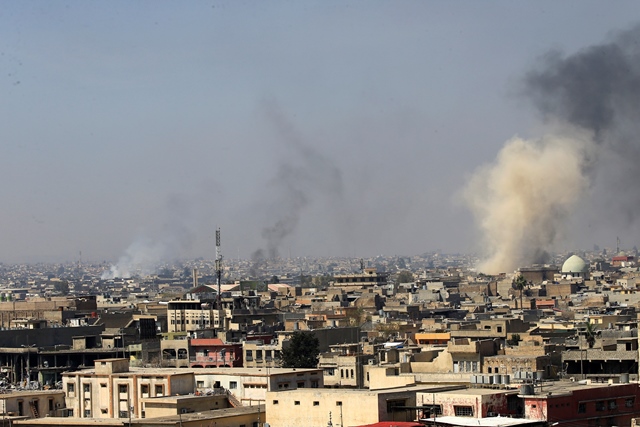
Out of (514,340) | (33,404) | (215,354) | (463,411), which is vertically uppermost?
(514,340)

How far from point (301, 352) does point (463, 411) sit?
24591mm

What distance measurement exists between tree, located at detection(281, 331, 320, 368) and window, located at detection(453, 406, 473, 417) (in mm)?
21807

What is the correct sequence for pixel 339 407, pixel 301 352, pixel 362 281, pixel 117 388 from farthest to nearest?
pixel 362 281 → pixel 301 352 → pixel 117 388 → pixel 339 407

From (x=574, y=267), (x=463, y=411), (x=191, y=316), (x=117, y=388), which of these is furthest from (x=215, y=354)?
(x=574, y=267)

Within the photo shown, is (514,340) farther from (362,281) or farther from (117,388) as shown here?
(362,281)

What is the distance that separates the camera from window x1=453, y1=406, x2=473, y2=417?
100.0 feet

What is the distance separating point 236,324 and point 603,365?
30.5 meters

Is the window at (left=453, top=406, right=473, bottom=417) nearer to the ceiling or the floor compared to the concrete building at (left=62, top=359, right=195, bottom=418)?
nearer to the floor

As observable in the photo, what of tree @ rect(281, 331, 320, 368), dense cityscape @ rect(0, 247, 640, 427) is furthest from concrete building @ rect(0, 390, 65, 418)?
tree @ rect(281, 331, 320, 368)

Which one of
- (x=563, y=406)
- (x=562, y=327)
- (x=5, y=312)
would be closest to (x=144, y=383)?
(x=563, y=406)

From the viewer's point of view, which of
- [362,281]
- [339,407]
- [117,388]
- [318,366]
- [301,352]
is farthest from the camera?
[362,281]

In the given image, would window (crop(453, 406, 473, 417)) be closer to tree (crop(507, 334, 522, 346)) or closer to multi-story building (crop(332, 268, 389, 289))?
tree (crop(507, 334, 522, 346))

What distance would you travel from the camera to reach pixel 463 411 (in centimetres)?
3056

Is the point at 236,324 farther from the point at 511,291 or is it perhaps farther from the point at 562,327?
the point at 511,291
